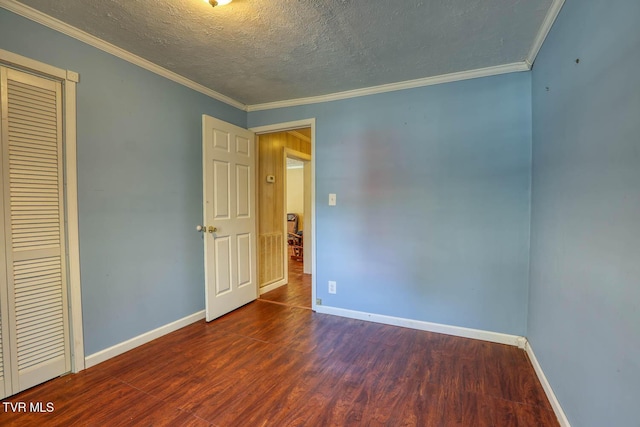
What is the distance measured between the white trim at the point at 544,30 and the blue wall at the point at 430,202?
0.63ft

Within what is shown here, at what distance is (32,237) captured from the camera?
5.84 feet

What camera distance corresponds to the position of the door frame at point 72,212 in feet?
6.22

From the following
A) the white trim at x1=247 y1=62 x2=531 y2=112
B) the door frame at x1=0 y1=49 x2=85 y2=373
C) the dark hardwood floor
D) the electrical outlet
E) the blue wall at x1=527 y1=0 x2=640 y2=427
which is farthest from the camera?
the dark hardwood floor

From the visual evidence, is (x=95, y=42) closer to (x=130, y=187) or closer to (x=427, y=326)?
(x=130, y=187)

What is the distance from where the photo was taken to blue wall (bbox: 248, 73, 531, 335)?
7.75 feet

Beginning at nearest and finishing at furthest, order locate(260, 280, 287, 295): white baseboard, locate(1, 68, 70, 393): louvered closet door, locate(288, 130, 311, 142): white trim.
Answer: locate(1, 68, 70, 393): louvered closet door → locate(260, 280, 287, 295): white baseboard → locate(288, 130, 311, 142): white trim

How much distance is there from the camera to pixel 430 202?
2615mm

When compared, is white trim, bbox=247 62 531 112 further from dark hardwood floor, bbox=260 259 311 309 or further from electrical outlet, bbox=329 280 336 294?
dark hardwood floor, bbox=260 259 311 309


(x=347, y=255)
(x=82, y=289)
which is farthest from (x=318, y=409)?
(x=82, y=289)

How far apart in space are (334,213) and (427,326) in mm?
1383

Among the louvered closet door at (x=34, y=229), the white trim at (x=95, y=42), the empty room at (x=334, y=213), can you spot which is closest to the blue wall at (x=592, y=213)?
the empty room at (x=334, y=213)

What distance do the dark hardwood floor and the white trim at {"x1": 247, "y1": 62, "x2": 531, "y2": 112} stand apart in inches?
89.5

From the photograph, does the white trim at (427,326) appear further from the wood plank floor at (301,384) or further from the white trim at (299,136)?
the white trim at (299,136)

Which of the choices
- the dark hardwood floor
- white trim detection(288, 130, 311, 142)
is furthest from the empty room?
white trim detection(288, 130, 311, 142)
